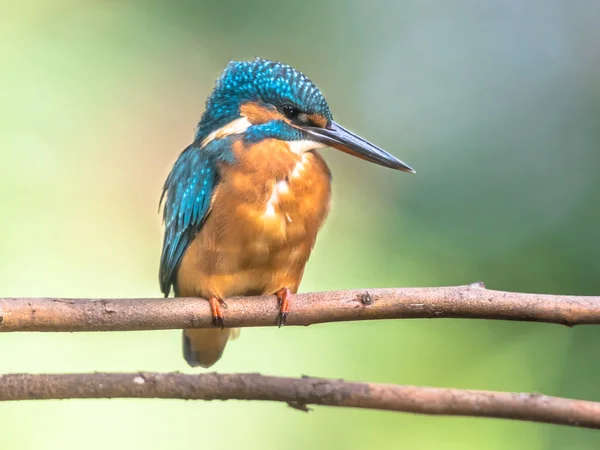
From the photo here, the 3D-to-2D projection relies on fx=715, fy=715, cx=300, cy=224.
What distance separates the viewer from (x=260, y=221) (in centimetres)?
191

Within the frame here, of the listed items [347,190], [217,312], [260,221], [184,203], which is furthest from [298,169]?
[347,190]

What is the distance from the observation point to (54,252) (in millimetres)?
2975

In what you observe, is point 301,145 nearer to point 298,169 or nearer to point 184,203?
point 298,169

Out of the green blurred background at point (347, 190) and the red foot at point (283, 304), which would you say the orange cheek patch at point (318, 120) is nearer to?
the red foot at point (283, 304)

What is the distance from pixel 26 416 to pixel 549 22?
286 centimetres

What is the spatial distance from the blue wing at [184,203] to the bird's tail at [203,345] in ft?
0.64

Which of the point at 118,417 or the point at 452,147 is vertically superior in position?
the point at 452,147

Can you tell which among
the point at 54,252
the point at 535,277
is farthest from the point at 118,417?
the point at 535,277

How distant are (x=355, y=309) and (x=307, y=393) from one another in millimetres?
277

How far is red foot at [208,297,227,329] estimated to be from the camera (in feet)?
5.75

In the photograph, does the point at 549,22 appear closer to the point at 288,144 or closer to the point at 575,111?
the point at 575,111

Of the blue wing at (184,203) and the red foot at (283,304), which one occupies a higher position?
the blue wing at (184,203)

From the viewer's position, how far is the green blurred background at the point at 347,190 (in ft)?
8.79

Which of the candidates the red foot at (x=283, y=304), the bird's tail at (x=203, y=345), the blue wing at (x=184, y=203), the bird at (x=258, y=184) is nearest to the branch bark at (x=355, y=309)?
the red foot at (x=283, y=304)
